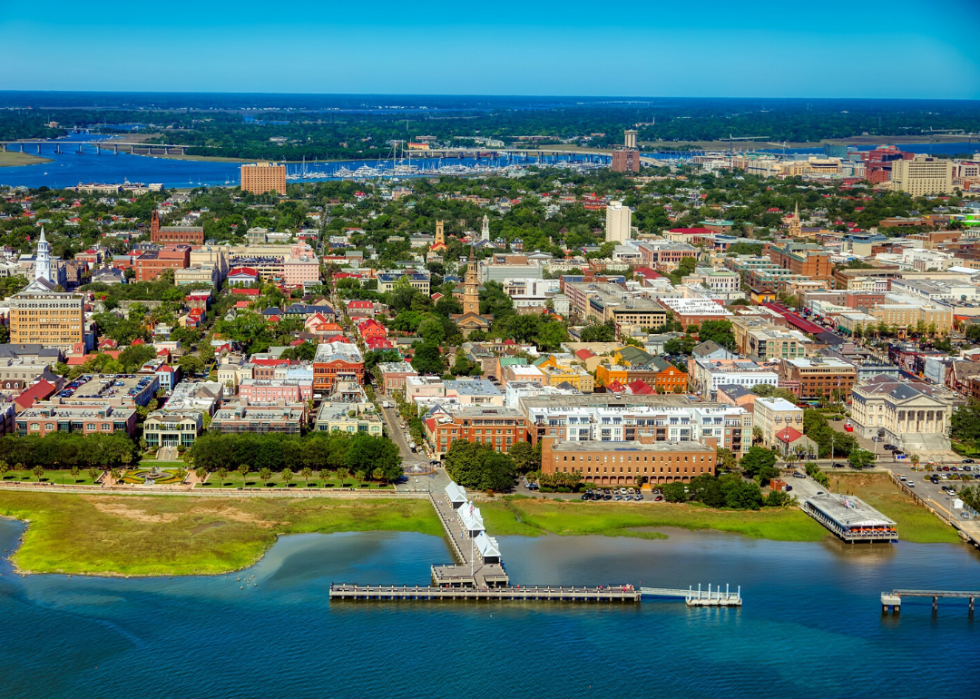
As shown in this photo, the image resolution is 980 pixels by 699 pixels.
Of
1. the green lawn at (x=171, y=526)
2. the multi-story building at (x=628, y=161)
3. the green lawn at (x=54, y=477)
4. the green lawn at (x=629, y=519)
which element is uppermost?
the multi-story building at (x=628, y=161)

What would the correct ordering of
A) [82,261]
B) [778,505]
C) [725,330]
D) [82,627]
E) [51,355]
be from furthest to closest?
[82,261], [725,330], [51,355], [778,505], [82,627]

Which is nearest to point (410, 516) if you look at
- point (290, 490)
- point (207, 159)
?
point (290, 490)

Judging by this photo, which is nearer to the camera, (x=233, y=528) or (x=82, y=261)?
(x=233, y=528)

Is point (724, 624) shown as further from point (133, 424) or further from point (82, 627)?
point (133, 424)

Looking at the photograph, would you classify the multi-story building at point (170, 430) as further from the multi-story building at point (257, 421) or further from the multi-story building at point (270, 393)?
the multi-story building at point (270, 393)

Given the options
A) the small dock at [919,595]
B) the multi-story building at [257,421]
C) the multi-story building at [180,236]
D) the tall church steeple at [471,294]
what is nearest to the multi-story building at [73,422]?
the multi-story building at [257,421]

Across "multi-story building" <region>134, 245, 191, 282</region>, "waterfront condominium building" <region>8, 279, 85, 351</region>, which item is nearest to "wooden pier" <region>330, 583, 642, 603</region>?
"waterfront condominium building" <region>8, 279, 85, 351</region>

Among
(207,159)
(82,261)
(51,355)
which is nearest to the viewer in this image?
(51,355)

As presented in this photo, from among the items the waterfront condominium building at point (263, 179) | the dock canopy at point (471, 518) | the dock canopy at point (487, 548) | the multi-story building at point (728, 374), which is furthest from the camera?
the waterfront condominium building at point (263, 179)
